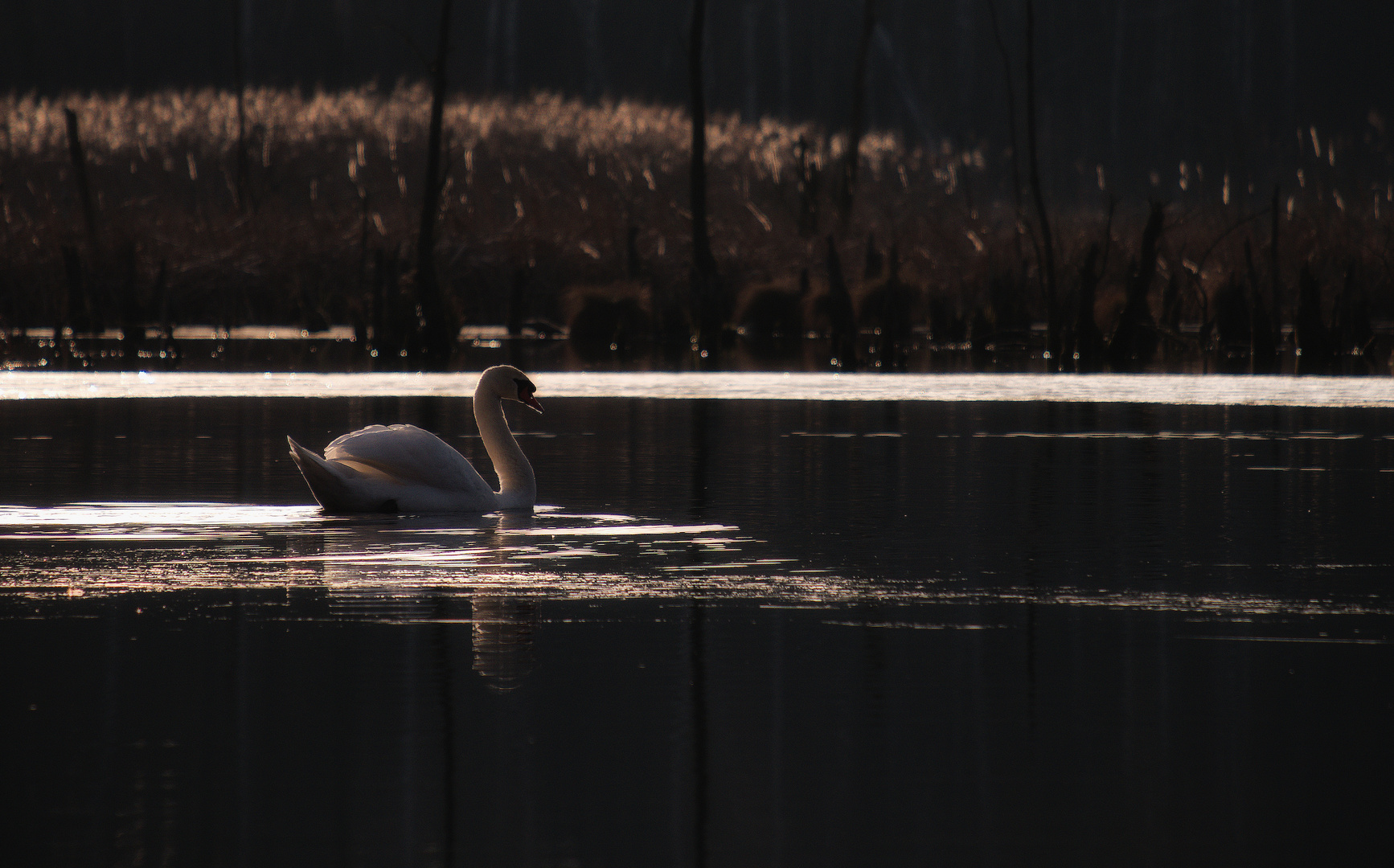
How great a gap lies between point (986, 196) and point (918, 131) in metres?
31.3

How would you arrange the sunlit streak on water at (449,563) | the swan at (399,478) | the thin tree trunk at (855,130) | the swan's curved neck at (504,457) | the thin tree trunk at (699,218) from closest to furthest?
the sunlit streak on water at (449,563)
the swan at (399,478)
the swan's curved neck at (504,457)
the thin tree trunk at (699,218)
the thin tree trunk at (855,130)

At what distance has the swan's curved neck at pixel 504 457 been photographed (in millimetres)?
10539

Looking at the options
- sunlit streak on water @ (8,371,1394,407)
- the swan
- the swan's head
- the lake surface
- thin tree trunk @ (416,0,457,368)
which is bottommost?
the lake surface

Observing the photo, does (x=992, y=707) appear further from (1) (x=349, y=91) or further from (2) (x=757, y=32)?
(2) (x=757, y=32)

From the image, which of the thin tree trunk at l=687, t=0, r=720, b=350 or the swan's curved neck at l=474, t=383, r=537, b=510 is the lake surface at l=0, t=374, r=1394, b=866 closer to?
the swan's curved neck at l=474, t=383, r=537, b=510

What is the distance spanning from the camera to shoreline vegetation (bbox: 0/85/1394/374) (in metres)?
25.5

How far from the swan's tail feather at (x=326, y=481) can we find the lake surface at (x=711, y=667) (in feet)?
0.58

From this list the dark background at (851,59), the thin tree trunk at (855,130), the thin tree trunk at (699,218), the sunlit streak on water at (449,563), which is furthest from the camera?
the dark background at (851,59)

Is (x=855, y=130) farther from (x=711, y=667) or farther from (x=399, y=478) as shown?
(x=711, y=667)

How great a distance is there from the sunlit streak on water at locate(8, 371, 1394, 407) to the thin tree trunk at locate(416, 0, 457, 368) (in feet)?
9.72

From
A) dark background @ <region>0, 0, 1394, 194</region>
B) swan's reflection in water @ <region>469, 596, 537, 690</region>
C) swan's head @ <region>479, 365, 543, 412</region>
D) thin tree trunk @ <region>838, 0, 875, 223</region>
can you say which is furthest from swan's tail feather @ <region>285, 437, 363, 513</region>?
dark background @ <region>0, 0, 1394, 194</region>

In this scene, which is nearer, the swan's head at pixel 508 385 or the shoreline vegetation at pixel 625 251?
the swan's head at pixel 508 385

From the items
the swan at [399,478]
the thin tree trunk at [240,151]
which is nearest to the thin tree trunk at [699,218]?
the thin tree trunk at [240,151]

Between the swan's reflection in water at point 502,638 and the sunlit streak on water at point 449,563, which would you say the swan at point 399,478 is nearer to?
the sunlit streak on water at point 449,563
